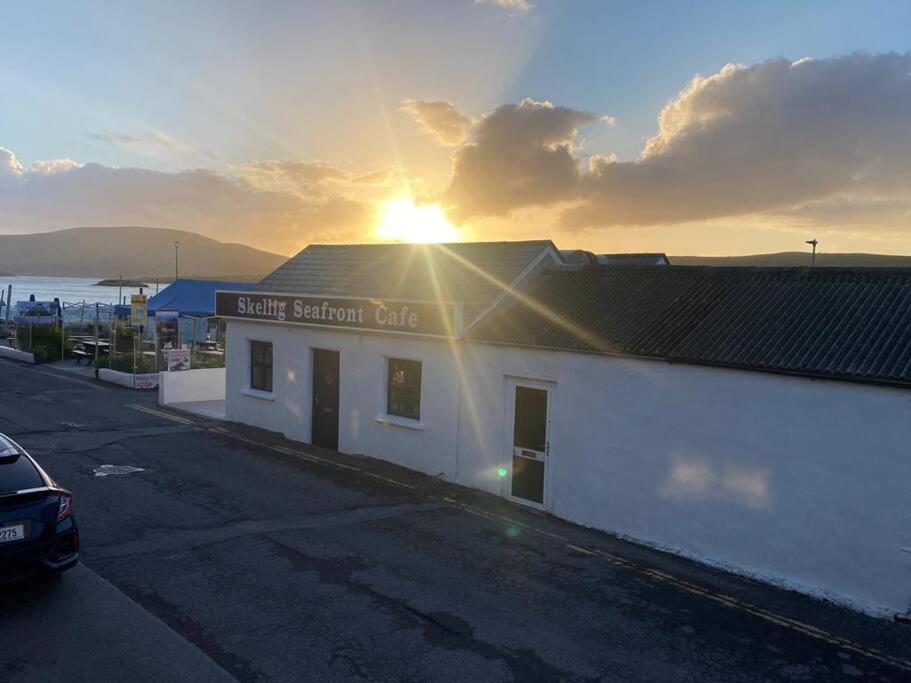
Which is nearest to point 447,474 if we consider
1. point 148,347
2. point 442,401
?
point 442,401


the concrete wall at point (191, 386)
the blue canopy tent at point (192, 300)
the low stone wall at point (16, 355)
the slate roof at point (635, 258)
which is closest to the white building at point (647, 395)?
the slate roof at point (635, 258)

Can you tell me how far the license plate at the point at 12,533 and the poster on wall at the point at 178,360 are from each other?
15790 millimetres

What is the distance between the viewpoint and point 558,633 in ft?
23.2

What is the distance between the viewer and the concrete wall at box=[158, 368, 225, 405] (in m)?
20.8

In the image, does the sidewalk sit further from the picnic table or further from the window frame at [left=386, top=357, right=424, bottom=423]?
the picnic table

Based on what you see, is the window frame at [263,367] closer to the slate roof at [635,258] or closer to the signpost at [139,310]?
the signpost at [139,310]

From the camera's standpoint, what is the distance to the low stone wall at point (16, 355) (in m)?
29.3

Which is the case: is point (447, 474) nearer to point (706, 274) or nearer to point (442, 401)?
point (442, 401)

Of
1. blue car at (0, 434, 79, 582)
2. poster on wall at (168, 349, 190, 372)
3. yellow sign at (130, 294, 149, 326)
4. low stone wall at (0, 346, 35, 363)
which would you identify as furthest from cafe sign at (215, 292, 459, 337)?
low stone wall at (0, 346, 35, 363)

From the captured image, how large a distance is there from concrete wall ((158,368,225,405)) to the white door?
1325cm

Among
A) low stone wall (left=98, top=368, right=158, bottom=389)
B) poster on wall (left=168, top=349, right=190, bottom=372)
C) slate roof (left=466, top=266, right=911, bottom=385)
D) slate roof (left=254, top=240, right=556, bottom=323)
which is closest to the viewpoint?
slate roof (left=466, top=266, right=911, bottom=385)

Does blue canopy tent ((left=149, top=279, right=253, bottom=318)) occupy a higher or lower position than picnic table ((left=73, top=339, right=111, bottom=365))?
higher

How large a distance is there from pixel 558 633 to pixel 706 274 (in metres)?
7.64

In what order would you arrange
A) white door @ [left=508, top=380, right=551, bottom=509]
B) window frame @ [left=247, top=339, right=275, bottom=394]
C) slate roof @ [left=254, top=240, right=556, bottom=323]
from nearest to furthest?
white door @ [left=508, top=380, right=551, bottom=509] < slate roof @ [left=254, top=240, right=556, bottom=323] < window frame @ [left=247, top=339, right=275, bottom=394]
